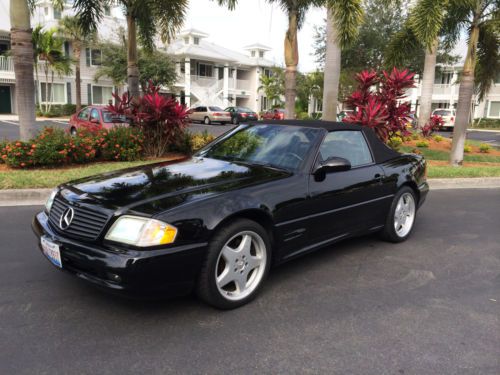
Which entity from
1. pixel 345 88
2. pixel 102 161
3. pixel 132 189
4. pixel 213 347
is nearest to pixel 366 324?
pixel 213 347

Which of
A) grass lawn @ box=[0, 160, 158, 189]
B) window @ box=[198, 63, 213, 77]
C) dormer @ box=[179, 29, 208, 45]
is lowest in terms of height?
grass lawn @ box=[0, 160, 158, 189]

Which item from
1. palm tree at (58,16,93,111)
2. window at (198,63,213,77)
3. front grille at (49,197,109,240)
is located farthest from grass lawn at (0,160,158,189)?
window at (198,63,213,77)

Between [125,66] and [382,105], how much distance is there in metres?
26.3

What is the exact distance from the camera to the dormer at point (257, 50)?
174 feet

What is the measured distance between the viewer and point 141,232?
295 centimetres

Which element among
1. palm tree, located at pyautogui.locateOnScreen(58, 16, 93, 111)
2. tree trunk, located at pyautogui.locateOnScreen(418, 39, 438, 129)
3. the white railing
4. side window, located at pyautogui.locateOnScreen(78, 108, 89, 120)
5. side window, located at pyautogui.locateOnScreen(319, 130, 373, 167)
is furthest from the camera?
the white railing

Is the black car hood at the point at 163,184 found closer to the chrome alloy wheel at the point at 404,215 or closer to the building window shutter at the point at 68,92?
the chrome alloy wheel at the point at 404,215

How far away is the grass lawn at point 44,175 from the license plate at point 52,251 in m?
4.08

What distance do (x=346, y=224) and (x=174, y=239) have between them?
80.0 inches

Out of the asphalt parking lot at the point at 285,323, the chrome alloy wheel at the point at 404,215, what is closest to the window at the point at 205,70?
the chrome alloy wheel at the point at 404,215

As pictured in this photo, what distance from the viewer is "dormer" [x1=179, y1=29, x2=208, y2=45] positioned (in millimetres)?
43438

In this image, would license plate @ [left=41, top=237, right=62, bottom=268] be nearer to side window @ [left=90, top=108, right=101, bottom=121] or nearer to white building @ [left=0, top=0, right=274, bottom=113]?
side window @ [left=90, top=108, right=101, bottom=121]

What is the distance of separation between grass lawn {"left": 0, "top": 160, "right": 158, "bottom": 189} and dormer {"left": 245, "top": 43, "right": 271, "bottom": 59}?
46411 mm

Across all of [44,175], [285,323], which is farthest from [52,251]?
[44,175]
